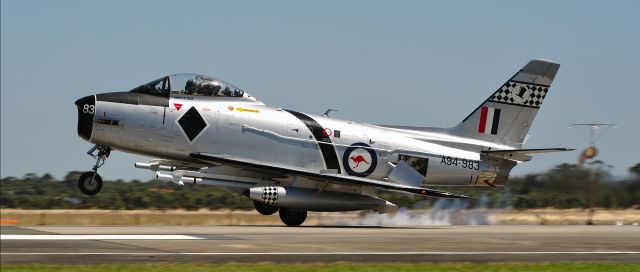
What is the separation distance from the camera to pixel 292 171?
92.5 ft

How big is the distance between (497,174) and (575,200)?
7.03m

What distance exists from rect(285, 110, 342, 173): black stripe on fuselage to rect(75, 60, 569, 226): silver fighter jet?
3 cm

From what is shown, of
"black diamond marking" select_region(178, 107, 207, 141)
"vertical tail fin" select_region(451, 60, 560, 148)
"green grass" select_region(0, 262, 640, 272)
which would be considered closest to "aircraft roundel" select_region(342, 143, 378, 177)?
"vertical tail fin" select_region(451, 60, 560, 148)

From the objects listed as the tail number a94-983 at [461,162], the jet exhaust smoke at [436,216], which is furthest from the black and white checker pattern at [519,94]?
the jet exhaust smoke at [436,216]

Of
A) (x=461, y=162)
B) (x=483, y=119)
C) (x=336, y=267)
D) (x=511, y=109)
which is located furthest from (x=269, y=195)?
(x=336, y=267)

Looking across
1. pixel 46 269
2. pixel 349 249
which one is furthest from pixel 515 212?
pixel 46 269

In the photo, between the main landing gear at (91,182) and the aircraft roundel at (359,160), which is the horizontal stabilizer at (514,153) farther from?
the main landing gear at (91,182)

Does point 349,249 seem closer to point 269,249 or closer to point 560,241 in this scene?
point 269,249

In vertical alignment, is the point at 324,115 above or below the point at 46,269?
above

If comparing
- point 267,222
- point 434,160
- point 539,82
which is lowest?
point 267,222

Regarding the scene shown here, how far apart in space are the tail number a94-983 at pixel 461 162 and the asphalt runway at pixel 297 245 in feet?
19.3

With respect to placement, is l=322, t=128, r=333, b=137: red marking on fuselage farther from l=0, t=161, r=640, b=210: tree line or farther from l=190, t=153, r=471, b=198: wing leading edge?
l=0, t=161, r=640, b=210: tree line

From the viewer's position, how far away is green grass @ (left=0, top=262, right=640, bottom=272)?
14914mm

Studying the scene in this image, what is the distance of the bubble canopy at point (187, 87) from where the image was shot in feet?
90.8
